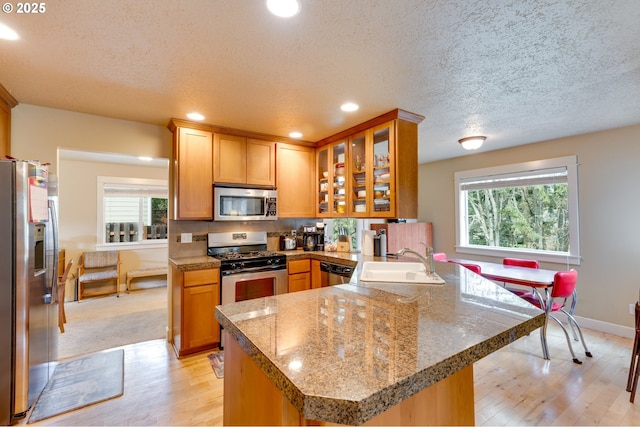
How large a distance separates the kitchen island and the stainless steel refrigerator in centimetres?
161

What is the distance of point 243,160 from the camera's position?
3.33 m

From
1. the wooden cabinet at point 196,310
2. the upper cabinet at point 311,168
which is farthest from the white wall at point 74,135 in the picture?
the wooden cabinet at point 196,310

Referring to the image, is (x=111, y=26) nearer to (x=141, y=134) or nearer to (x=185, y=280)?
(x=141, y=134)

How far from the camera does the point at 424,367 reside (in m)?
0.75

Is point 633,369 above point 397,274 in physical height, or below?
below

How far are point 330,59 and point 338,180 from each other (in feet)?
5.98

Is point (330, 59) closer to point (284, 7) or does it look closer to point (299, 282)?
point (284, 7)

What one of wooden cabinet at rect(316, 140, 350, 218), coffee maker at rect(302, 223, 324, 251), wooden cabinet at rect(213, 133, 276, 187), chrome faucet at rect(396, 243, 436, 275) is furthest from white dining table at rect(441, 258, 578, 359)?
wooden cabinet at rect(213, 133, 276, 187)

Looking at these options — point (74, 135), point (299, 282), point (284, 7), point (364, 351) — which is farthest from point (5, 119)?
point (364, 351)

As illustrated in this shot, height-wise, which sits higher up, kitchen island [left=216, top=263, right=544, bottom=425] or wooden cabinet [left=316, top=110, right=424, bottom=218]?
wooden cabinet [left=316, top=110, right=424, bottom=218]

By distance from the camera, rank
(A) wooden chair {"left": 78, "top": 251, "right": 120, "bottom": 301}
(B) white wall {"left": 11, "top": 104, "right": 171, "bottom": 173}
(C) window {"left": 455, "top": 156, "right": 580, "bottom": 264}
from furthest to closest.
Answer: (A) wooden chair {"left": 78, "top": 251, "right": 120, "bottom": 301}
(C) window {"left": 455, "top": 156, "right": 580, "bottom": 264}
(B) white wall {"left": 11, "top": 104, "right": 171, "bottom": 173}

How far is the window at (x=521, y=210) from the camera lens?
3609 mm

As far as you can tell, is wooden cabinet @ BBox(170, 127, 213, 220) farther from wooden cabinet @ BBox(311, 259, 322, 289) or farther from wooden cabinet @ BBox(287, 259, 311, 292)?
wooden cabinet @ BBox(311, 259, 322, 289)

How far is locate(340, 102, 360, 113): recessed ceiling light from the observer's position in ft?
8.36
